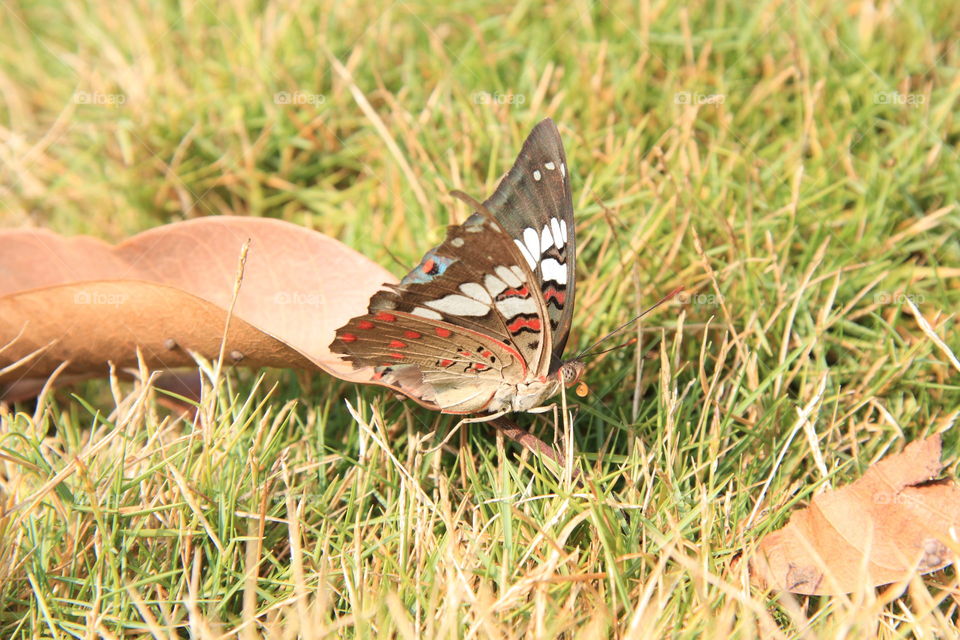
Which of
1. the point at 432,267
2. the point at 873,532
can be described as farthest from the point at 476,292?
the point at 873,532

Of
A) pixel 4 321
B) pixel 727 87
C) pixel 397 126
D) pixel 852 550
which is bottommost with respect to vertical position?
pixel 852 550

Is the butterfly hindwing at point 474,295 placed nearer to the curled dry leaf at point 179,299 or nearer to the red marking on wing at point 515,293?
the red marking on wing at point 515,293

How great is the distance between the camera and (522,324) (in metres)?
1.93

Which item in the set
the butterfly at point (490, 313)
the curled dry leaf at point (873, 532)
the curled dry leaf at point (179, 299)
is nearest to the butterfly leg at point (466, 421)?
the butterfly at point (490, 313)

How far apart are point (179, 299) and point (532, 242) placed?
0.87 m

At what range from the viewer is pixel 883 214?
259cm

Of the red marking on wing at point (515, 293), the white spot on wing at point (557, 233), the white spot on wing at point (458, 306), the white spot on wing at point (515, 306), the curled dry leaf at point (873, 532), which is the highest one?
the white spot on wing at point (557, 233)

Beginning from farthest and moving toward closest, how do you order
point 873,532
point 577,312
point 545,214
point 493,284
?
point 577,312, point 545,214, point 493,284, point 873,532

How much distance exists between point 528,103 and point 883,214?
130cm

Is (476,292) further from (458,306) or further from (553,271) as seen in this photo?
(553,271)

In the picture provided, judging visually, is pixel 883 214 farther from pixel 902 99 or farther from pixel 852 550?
pixel 852 550

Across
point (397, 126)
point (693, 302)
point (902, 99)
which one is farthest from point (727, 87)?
point (397, 126)

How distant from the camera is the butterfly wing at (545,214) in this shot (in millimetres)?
1945

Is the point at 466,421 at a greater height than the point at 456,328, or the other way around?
the point at 456,328
